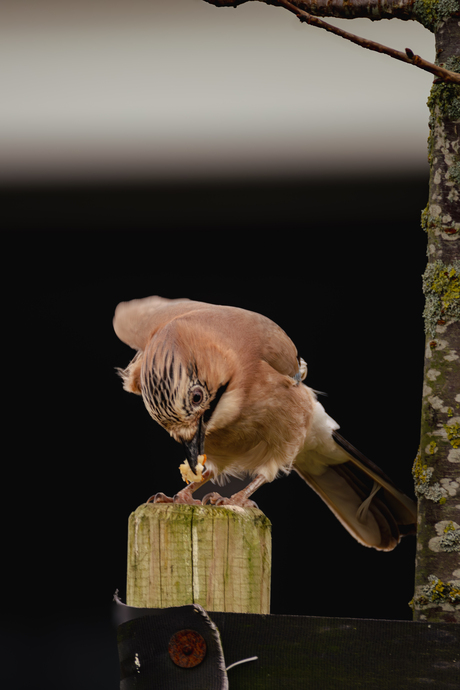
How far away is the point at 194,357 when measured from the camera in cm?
233

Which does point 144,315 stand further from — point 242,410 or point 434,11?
point 434,11

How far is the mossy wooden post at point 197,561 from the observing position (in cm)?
142

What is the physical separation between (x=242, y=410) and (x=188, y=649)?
4.37 ft

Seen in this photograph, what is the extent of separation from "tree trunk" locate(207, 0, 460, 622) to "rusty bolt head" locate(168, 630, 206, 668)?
2.14 feet

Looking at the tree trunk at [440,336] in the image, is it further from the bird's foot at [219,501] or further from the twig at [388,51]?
the bird's foot at [219,501]

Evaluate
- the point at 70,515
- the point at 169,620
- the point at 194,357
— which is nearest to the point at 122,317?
the point at 194,357

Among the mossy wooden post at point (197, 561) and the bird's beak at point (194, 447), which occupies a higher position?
the bird's beak at point (194, 447)

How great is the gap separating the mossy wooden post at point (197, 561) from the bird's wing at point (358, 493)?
4.42 ft

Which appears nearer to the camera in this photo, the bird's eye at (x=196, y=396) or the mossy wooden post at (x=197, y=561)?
the mossy wooden post at (x=197, y=561)

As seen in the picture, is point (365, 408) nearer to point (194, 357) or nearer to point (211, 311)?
point (211, 311)

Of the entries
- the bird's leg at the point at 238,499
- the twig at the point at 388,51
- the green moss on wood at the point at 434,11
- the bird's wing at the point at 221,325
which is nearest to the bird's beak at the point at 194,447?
the bird's leg at the point at 238,499

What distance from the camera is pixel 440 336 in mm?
1826

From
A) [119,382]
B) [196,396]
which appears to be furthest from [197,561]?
[119,382]

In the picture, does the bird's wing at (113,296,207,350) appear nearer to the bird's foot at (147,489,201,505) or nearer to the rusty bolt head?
the bird's foot at (147,489,201,505)
